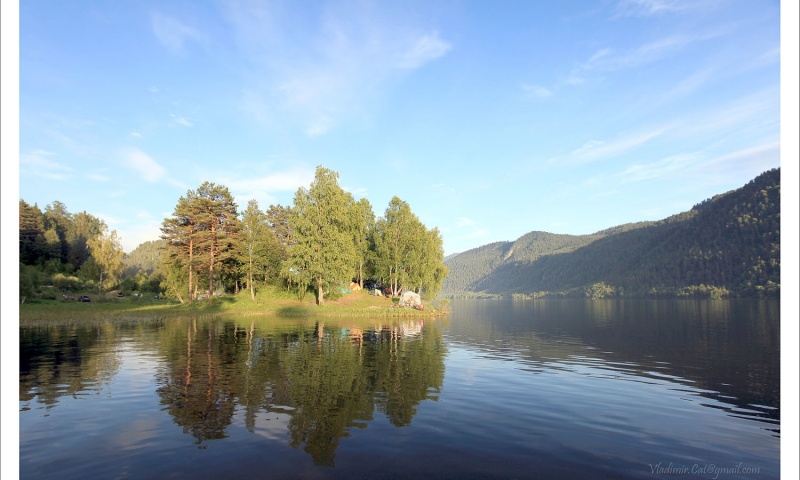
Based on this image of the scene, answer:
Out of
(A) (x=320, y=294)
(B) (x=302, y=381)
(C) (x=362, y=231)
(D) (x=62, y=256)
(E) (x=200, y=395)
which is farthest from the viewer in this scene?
(D) (x=62, y=256)

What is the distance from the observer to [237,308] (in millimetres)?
72438

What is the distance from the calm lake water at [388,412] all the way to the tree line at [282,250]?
40281mm

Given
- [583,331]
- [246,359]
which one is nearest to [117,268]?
[246,359]

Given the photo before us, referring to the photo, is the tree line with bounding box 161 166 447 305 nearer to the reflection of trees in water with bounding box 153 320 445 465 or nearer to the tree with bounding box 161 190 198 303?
the tree with bounding box 161 190 198 303

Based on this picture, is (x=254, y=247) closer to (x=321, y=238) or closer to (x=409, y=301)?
(x=321, y=238)

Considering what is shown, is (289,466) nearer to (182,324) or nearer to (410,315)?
(182,324)

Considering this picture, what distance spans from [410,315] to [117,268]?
8470 cm

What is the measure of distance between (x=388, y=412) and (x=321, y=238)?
59.0 meters

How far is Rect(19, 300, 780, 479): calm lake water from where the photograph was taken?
11.5m

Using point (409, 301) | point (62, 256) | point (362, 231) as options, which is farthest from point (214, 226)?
point (62, 256)

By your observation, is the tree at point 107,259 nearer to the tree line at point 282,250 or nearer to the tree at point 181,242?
the tree line at point 282,250

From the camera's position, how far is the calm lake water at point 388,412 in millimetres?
11492

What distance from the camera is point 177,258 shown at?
78188 mm

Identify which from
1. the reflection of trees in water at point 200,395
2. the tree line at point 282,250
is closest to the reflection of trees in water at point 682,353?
the reflection of trees in water at point 200,395
